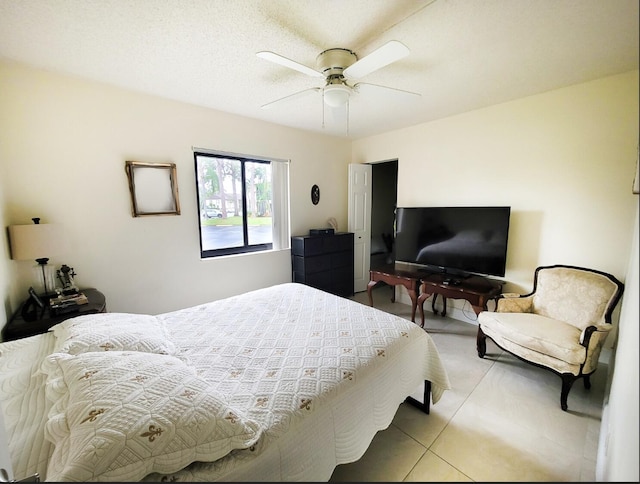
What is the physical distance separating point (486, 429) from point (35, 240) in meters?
3.06

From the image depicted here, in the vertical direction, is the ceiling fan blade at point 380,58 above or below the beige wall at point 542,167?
above

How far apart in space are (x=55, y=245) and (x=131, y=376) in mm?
1669

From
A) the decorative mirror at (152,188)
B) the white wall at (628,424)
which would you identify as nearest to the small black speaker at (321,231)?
the decorative mirror at (152,188)

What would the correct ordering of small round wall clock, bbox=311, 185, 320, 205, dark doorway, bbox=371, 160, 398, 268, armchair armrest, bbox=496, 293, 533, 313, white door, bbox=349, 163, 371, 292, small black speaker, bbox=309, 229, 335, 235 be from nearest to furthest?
1. armchair armrest, bbox=496, 293, 533, 313
2. small black speaker, bbox=309, 229, 335, 235
3. small round wall clock, bbox=311, 185, 320, 205
4. white door, bbox=349, 163, 371, 292
5. dark doorway, bbox=371, 160, 398, 268

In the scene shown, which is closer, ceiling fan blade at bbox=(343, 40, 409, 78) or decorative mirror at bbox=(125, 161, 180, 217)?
ceiling fan blade at bbox=(343, 40, 409, 78)

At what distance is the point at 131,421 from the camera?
787 millimetres

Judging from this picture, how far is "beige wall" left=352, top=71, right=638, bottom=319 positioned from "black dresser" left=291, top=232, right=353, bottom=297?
1124mm

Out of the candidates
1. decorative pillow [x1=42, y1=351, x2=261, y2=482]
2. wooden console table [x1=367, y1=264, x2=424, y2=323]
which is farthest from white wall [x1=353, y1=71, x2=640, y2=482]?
decorative pillow [x1=42, y1=351, x2=261, y2=482]

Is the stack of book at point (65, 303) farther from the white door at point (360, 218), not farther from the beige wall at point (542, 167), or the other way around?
the white door at point (360, 218)

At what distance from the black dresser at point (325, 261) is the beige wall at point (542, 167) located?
1124 millimetres

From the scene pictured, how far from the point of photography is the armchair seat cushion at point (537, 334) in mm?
1740

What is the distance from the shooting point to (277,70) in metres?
2.00

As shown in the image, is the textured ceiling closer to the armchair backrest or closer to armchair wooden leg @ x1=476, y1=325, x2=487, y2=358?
the armchair backrest

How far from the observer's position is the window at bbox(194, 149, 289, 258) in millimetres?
3031
